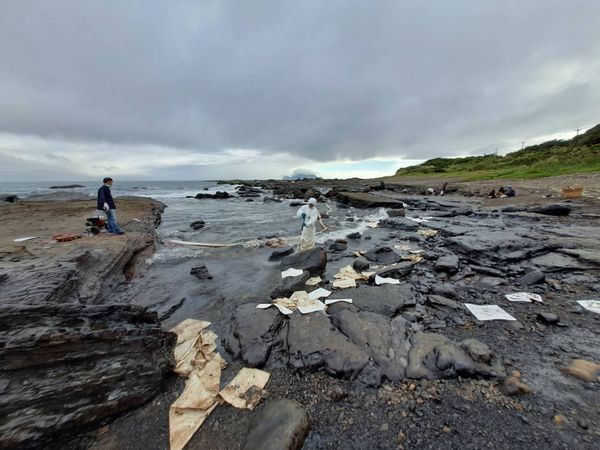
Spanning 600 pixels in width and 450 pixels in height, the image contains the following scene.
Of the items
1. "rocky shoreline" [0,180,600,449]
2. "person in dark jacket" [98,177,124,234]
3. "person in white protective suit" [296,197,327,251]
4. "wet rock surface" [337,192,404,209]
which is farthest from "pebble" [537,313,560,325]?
"wet rock surface" [337,192,404,209]

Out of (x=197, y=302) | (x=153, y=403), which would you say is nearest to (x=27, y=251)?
(x=197, y=302)

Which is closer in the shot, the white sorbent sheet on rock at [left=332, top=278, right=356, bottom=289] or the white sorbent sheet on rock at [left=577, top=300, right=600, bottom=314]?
the white sorbent sheet on rock at [left=577, top=300, right=600, bottom=314]

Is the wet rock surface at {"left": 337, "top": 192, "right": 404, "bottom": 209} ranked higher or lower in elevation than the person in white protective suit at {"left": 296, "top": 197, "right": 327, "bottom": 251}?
lower

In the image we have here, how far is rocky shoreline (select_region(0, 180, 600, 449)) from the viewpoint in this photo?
2719mm

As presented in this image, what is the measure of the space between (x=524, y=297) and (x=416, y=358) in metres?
3.45

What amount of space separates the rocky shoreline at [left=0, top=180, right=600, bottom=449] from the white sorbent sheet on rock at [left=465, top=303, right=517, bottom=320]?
183 mm

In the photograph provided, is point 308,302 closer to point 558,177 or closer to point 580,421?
point 580,421

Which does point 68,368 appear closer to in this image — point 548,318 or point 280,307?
point 280,307

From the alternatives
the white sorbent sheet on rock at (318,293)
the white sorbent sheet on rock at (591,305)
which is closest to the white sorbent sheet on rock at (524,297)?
the white sorbent sheet on rock at (591,305)

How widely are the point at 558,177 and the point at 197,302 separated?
39.3m

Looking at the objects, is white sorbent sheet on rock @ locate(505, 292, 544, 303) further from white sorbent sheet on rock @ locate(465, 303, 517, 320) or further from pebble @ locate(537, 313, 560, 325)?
pebble @ locate(537, 313, 560, 325)

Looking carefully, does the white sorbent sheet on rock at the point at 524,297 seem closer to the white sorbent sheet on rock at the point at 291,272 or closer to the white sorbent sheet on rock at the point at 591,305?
the white sorbent sheet on rock at the point at 591,305

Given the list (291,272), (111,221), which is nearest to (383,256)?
(291,272)

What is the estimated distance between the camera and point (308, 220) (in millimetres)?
8758
